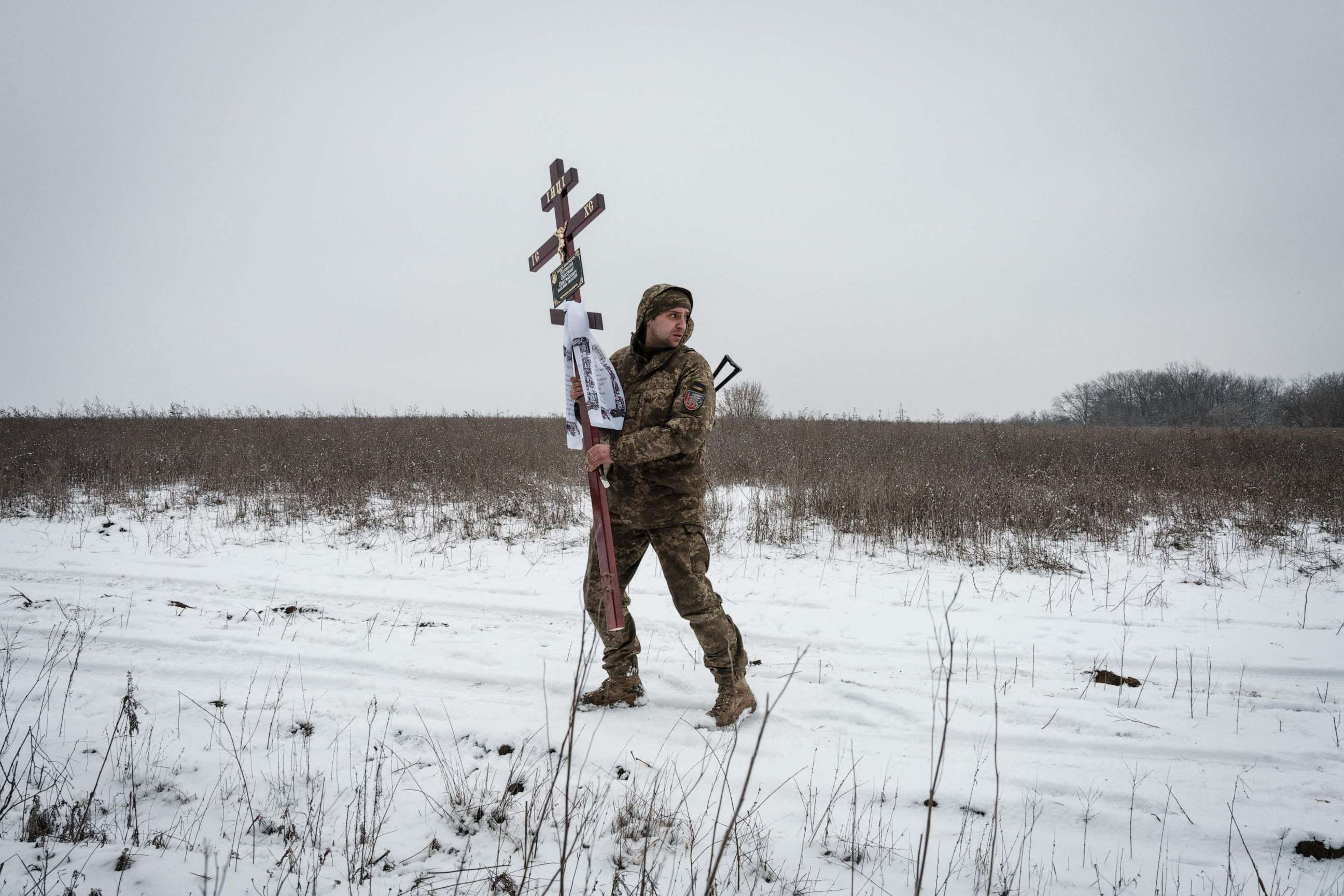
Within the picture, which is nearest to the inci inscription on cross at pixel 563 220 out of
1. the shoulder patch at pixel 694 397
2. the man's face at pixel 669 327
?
the man's face at pixel 669 327

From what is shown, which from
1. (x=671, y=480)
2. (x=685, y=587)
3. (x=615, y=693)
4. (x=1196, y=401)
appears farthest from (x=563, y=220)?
(x=1196, y=401)

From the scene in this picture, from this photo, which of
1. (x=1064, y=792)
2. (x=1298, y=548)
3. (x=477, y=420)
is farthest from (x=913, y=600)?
(x=477, y=420)

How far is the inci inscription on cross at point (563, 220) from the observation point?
3.02 metres

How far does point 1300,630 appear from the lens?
4.37 metres

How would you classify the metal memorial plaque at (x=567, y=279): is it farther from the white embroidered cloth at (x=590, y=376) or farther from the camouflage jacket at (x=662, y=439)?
the camouflage jacket at (x=662, y=439)

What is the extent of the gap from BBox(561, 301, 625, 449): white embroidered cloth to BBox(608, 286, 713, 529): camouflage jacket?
107 millimetres

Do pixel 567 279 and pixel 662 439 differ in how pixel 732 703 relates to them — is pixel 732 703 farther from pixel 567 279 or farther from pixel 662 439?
pixel 567 279

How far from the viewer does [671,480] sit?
116 inches

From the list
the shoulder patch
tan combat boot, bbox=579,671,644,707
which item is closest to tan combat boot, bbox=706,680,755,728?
tan combat boot, bbox=579,671,644,707

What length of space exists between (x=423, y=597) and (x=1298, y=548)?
8.77 metres

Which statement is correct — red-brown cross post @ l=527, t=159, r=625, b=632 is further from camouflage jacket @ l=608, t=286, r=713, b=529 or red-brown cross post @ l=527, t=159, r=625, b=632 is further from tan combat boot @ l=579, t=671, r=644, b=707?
tan combat boot @ l=579, t=671, r=644, b=707

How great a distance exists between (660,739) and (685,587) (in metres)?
0.74

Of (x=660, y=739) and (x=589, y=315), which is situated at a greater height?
(x=589, y=315)

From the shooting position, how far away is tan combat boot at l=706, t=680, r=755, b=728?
295 centimetres
